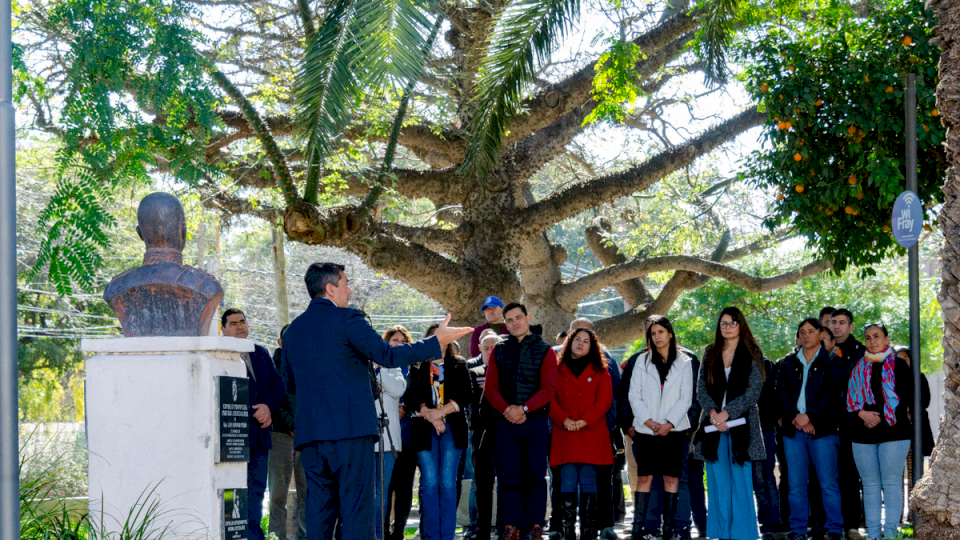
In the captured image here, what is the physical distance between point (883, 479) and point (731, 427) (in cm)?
139

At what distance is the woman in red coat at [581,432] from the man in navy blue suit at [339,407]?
2.91 m

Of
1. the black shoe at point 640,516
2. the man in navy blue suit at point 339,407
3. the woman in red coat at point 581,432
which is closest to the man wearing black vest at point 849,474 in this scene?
the black shoe at point 640,516

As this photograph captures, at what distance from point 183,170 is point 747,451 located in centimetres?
574

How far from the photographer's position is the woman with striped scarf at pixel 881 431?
814cm

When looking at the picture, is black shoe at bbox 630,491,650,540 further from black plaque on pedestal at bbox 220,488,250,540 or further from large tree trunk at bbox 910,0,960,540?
black plaque on pedestal at bbox 220,488,250,540

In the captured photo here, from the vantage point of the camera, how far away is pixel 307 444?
6.34 metres

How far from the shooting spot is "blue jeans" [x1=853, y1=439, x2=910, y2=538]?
810 centimetres

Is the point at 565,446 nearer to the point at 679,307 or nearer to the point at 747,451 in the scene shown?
the point at 747,451

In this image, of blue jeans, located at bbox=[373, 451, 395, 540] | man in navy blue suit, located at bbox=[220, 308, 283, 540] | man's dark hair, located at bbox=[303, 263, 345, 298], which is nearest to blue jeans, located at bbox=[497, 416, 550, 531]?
blue jeans, located at bbox=[373, 451, 395, 540]

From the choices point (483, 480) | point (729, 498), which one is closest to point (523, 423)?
point (483, 480)

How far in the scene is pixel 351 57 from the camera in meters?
8.41

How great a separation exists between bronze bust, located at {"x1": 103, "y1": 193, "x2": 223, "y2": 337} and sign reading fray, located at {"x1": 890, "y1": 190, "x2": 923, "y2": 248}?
5.24m

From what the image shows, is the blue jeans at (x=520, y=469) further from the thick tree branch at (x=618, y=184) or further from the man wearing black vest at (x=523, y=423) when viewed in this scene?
the thick tree branch at (x=618, y=184)

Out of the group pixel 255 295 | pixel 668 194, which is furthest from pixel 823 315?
pixel 255 295
